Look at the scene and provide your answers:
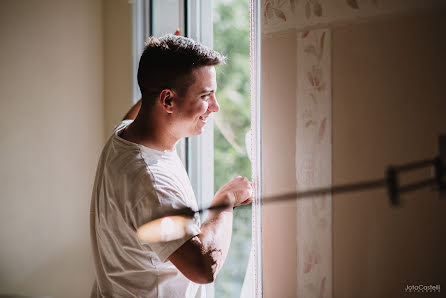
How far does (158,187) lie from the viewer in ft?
3.23

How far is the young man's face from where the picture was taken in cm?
110

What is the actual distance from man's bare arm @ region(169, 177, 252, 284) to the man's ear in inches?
11.1

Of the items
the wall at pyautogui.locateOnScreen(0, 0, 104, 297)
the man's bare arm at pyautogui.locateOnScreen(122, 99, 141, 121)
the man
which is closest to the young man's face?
the man

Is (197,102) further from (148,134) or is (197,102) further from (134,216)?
(134,216)

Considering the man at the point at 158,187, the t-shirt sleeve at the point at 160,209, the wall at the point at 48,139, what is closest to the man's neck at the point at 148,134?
the man at the point at 158,187

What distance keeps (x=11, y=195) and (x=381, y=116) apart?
1353 mm

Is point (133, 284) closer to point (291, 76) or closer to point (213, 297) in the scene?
point (213, 297)

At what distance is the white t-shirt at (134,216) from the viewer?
987mm

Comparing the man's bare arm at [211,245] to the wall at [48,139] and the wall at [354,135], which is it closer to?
the wall at [354,135]

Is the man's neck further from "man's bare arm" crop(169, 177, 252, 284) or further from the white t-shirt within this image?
"man's bare arm" crop(169, 177, 252, 284)

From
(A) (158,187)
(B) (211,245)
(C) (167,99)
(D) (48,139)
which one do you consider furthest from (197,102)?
(D) (48,139)

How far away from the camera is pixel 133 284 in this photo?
110cm

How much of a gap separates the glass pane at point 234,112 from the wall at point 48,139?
59 cm

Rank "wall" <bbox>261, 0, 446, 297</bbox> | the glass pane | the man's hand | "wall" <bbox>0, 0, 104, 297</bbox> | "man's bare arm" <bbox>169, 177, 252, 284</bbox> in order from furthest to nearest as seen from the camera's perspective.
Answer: "wall" <bbox>0, 0, 104, 297</bbox>
the glass pane
the man's hand
"man's bare arm" <bbox>169, 177, 252, 284</bbox>
"wall" <bbox>261, 0, 446, 297</bbox>
